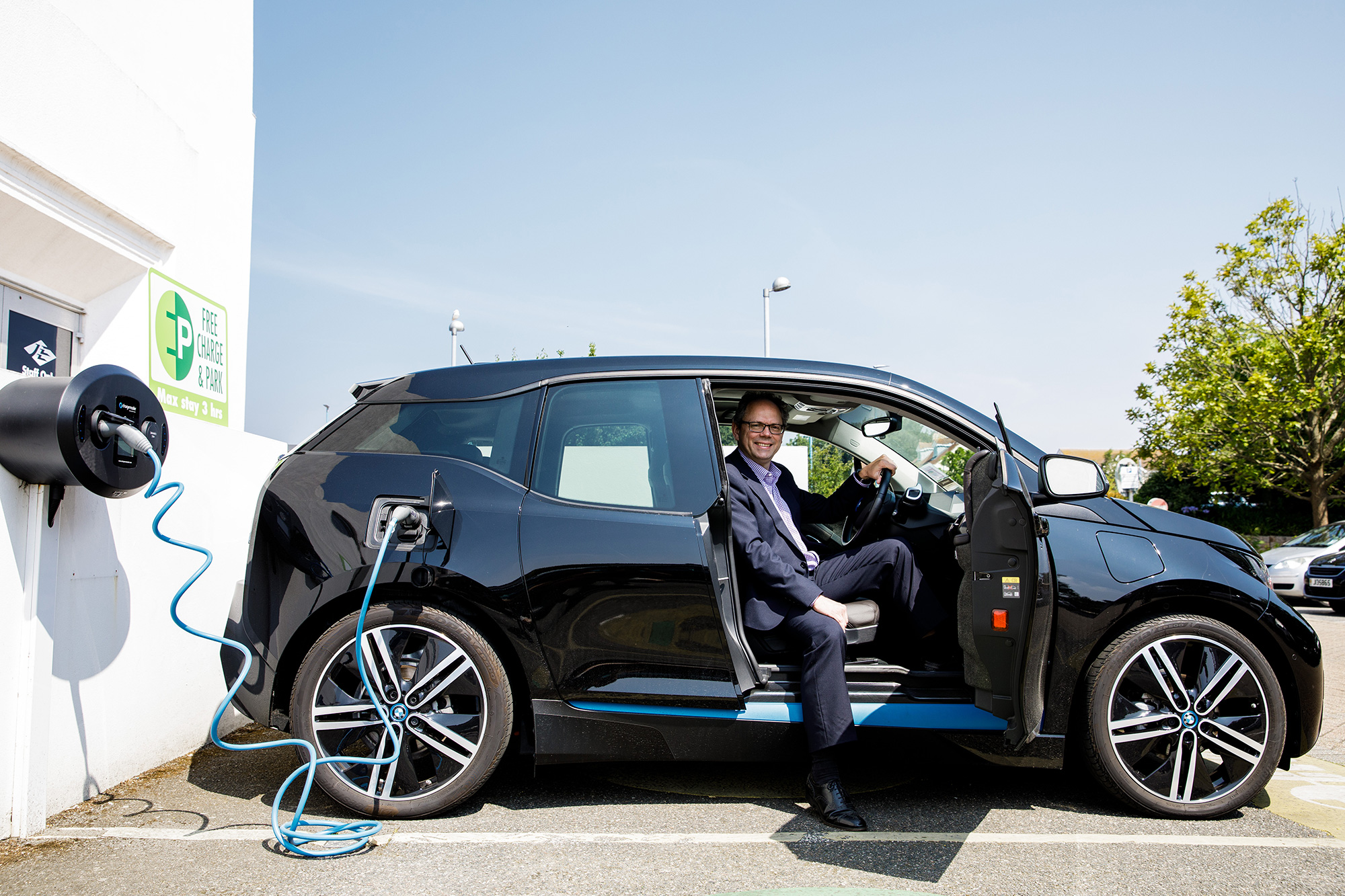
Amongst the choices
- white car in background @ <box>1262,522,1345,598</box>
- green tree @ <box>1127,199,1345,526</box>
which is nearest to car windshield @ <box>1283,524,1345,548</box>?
white car in background @ <box>1262,522,1345,598</box>

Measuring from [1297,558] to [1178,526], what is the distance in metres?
12.1

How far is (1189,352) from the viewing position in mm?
24250

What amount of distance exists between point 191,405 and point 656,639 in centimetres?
386

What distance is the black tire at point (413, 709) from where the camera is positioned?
3064mm

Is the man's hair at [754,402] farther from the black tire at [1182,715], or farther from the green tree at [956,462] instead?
the black tire at [1182,715]

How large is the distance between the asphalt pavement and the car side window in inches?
46.1

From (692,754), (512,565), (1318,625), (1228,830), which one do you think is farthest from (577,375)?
(1318,625)

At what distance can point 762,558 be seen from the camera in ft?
10.8

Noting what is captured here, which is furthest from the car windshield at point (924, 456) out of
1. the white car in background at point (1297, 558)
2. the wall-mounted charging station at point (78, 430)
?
the white car in background at point (1297, 558)

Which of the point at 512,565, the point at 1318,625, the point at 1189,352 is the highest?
the point at 1189,352

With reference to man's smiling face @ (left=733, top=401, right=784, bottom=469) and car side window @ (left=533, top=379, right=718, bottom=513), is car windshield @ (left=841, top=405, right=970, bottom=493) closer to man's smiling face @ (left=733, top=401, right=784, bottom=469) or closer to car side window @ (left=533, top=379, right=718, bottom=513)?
man's smiling face @ (left=733, top=401, right=784, bottom=469)

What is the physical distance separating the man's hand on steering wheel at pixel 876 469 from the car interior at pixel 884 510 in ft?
0.30

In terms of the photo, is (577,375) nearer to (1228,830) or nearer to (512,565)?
(512,565)

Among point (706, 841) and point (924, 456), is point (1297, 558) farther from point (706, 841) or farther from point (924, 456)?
point (706, 841)
